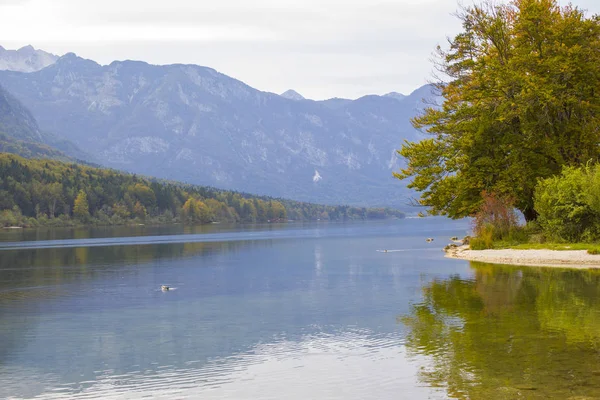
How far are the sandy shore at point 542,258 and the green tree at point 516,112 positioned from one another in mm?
6943

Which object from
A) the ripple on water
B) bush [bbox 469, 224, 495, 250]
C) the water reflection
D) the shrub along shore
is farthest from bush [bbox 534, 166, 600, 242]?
the ripple on water

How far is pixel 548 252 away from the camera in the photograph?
197 feet

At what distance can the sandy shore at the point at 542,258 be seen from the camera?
5538 centimetres

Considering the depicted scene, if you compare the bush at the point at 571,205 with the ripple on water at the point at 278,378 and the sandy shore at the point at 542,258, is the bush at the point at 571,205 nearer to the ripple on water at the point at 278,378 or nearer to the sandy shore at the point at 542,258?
the sandy shore at the point at 542,258

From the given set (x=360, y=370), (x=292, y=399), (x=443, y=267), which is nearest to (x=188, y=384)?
(x=292, y=399)

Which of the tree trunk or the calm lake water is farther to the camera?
the tree trunk

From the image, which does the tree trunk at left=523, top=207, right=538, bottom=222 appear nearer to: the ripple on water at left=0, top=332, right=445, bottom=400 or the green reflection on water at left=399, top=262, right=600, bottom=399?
the green reflection on water at left=399, top=262, right=600, bottom=399

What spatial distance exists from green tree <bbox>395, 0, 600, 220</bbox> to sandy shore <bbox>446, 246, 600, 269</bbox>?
6.94 m

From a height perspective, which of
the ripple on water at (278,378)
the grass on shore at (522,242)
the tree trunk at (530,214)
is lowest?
the ripple on water at (278,378)

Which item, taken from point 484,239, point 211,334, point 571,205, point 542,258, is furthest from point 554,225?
point 211,334

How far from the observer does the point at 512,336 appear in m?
28.4

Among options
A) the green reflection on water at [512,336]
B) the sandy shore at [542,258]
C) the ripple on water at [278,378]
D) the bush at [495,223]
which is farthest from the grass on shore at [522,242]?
the ripple on water at [278,378]

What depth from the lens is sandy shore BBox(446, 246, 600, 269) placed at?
55.4m

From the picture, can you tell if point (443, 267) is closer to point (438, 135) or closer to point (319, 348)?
point (438, 135)
